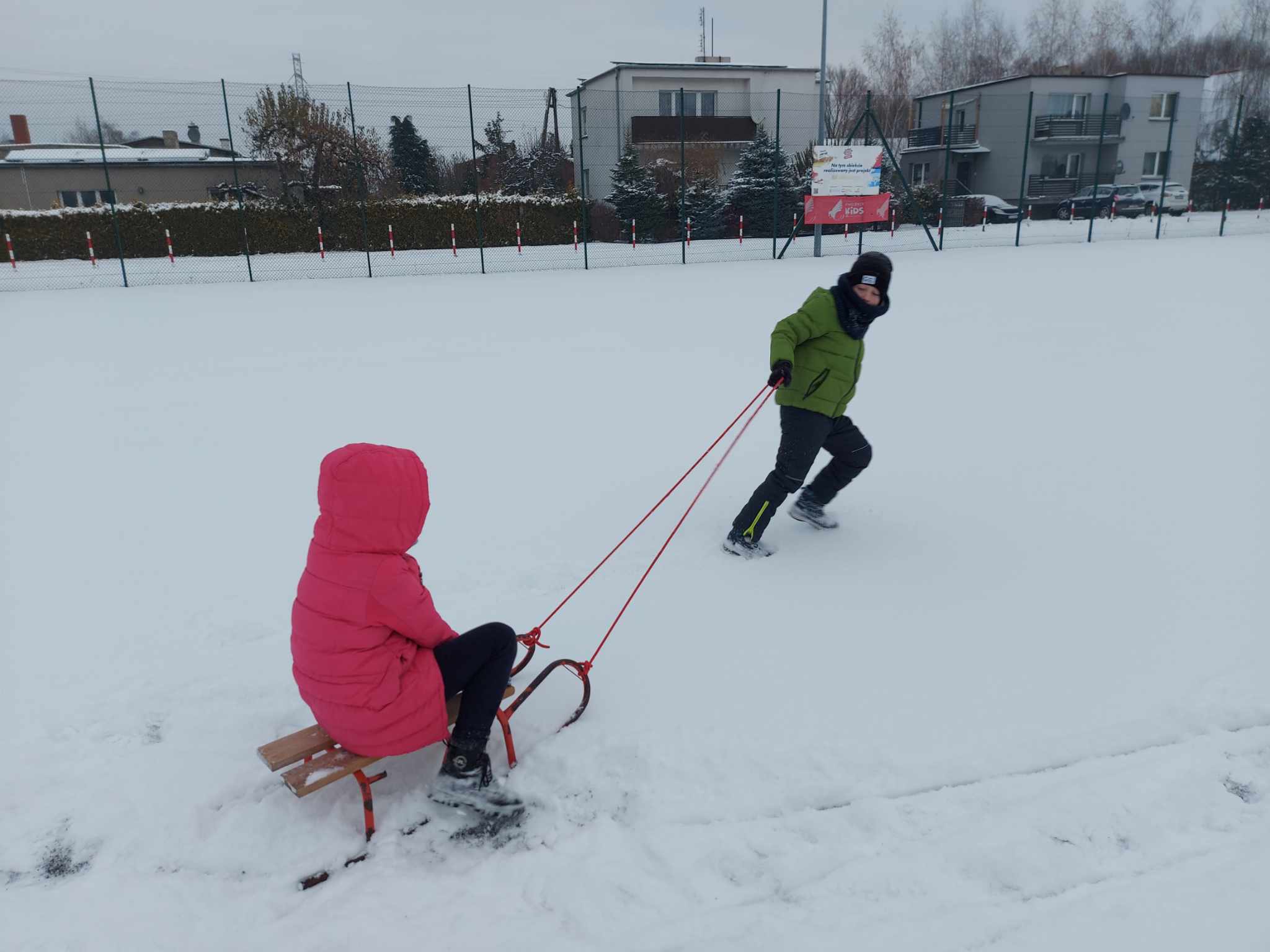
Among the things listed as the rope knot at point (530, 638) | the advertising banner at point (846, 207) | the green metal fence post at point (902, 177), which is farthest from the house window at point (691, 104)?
the rope knot at point (530, 638)

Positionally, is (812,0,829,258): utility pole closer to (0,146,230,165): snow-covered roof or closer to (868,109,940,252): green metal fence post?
(868,109,940,252): green metal fence post

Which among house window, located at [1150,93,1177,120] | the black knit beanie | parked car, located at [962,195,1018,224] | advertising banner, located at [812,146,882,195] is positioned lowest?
the black knit beanie

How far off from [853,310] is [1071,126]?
124 feet

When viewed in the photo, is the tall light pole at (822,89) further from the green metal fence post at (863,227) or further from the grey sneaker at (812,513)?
the grey sneaker at (812,513)

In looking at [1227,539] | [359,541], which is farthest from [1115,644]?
[359,541]

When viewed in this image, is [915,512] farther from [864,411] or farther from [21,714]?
[21,714]

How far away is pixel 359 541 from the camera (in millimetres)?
2207

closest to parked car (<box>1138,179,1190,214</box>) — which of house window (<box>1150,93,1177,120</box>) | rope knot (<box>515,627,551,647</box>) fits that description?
house window (<box>1150,93,1177,120</box>)

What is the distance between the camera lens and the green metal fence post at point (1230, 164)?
66.8ft

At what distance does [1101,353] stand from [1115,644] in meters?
5.66

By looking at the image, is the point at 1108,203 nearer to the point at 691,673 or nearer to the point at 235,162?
the point at 235,162

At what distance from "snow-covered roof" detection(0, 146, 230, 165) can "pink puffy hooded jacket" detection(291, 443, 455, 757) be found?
19.0 metres

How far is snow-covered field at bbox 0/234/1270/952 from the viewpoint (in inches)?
86.1

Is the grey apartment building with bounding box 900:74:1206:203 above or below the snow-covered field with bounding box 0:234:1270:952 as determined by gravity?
above
